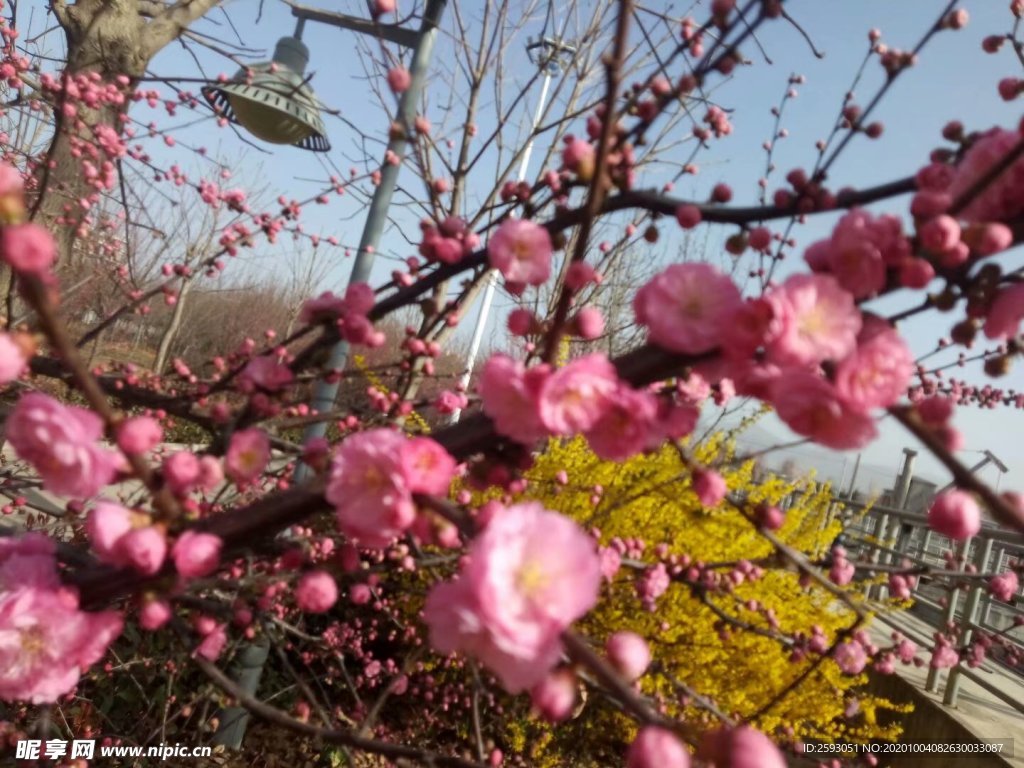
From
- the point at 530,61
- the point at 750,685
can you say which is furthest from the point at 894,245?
the point at 530,61

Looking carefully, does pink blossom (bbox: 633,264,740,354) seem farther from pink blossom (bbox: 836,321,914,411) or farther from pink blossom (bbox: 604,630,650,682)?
pink blossom (bbox: 604,630,650,682)

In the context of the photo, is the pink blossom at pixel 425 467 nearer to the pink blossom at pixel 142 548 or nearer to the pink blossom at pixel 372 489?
the pink blossom at pixel 372 489

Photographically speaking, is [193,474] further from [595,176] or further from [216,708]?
[216,708]

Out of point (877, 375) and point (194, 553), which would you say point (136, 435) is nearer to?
point (194, 553)

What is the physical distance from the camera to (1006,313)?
0.65m

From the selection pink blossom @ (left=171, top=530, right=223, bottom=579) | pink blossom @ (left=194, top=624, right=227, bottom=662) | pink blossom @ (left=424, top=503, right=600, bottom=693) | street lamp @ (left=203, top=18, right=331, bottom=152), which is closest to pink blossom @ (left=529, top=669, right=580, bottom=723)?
pink blossom @ (left=424, top=503, right=600, bottom=693)

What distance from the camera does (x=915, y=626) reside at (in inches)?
223

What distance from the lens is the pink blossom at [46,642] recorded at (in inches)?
26.6

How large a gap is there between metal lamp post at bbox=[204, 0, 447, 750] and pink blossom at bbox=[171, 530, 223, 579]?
1.74 metres

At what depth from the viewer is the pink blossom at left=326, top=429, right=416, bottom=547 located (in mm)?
611

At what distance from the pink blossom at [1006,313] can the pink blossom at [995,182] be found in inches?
3.1

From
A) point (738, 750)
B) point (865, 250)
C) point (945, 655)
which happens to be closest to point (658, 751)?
point (738, 750)

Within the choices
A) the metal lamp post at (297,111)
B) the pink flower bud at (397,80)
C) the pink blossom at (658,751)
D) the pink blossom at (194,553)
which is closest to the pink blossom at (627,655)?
the pink blossom at (658,751)

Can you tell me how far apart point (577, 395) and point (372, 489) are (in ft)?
0.72
